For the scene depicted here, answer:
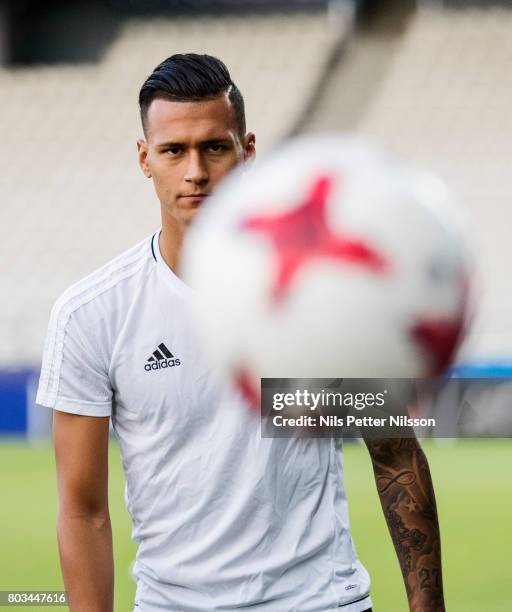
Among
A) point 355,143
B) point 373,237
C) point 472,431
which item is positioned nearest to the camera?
point 373,237

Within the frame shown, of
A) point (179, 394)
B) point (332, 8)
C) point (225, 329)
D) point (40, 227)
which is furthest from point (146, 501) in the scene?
point (332, 8)

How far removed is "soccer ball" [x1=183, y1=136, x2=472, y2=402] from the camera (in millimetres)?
1336

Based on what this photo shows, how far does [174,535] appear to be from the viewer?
6.10 feet

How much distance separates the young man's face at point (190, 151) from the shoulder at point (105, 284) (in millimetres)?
158

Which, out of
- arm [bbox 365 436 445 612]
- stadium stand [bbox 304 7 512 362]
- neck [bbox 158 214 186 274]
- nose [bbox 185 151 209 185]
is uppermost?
stadium stand [bbox 304 7 512 362]

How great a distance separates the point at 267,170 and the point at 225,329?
198 millimetres

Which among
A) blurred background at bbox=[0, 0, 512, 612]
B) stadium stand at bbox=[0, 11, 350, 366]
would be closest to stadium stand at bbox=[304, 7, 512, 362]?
blurred background at bbox=[0, 0, 512, 612]

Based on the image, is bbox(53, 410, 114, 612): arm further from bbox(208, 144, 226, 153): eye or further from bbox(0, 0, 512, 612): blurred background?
bbox(0, 0, 512, 612): blurred background

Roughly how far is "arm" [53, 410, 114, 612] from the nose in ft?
1.41

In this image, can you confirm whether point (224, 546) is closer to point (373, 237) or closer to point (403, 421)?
point (403, 421)

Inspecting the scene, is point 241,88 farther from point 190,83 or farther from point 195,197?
point 195,197

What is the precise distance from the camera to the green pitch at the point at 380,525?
206 inches

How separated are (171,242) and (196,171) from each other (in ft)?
0.84

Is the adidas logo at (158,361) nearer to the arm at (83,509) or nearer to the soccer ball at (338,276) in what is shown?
the arm at (83,509)
